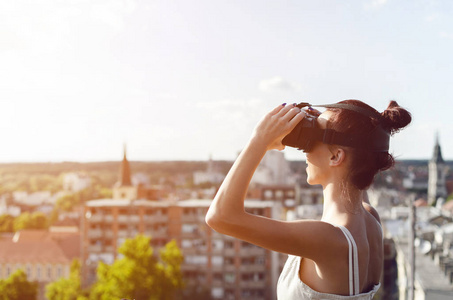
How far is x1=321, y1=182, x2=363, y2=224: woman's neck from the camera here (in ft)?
4.72

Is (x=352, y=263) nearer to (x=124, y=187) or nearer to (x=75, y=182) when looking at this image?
(x=124, y=187)

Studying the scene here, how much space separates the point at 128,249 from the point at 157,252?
236 inches

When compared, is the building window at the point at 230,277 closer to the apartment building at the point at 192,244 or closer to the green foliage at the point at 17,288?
the apartment building at the point at 192,244

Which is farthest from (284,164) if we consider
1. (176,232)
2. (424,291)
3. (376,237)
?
(376,237)

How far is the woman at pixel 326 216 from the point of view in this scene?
1.29 meters

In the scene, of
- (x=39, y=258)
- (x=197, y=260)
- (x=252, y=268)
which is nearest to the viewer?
(x=252, y=268)

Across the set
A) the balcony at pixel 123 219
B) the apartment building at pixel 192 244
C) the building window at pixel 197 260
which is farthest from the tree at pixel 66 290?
the building window at pixel 197 260

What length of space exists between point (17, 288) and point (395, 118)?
22.6 m

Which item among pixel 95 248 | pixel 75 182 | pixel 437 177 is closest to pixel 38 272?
pixel 95 248

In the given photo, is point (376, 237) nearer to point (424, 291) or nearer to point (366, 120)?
point (366, 120)

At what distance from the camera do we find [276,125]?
134 centimetres

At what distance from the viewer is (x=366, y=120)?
1.40 metres

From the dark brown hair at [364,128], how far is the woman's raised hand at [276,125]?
0.41 feet

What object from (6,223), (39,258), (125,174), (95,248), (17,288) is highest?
(125,174)
